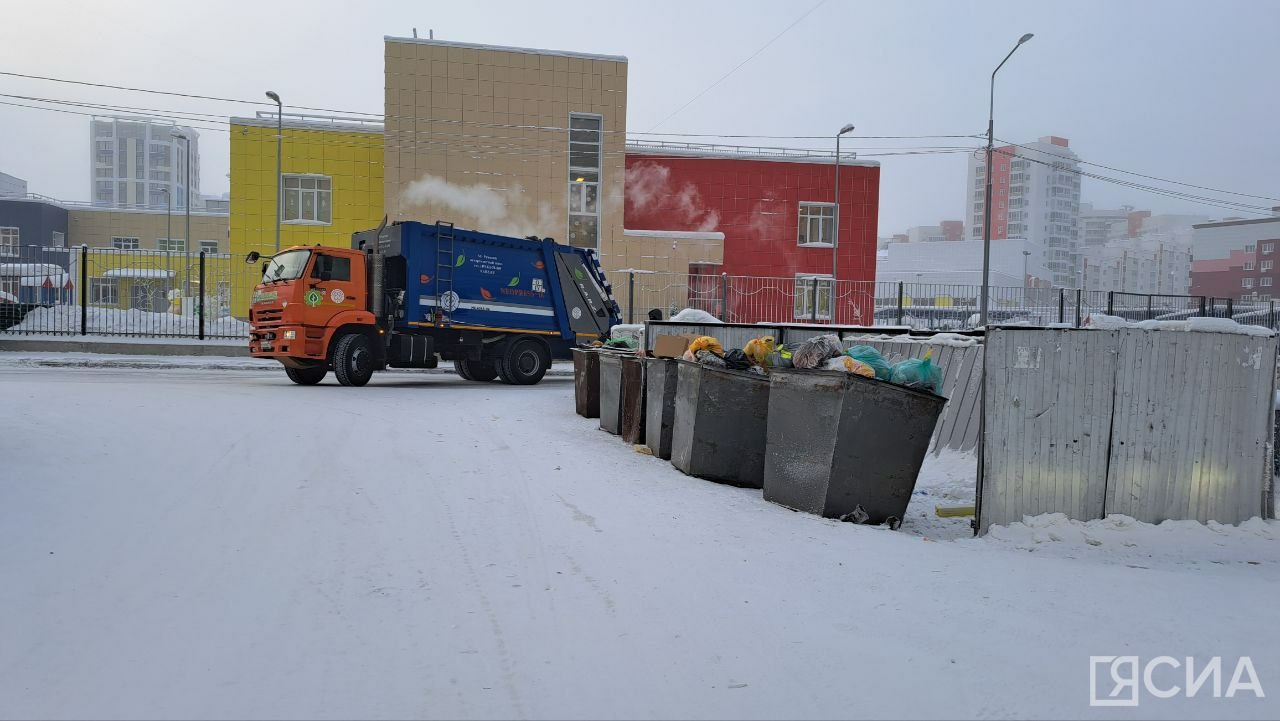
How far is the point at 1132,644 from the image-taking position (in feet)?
12.0

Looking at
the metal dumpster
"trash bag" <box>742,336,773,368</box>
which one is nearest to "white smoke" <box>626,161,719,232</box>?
the metal dumpster

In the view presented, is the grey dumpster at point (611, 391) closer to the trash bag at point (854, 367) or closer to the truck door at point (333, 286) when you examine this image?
the trash bag at point (854, 367)

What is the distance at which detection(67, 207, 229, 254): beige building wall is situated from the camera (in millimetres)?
59344

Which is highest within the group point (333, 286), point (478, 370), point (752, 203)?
point (752, 203)

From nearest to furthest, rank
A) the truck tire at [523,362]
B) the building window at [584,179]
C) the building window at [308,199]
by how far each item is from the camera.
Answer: the truck tire at [523,362]
the building window at [308,199]
the building window at [584,179]

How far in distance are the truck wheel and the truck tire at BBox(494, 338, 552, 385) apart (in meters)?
2.77

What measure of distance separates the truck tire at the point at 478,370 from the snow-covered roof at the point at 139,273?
1315 centimetres

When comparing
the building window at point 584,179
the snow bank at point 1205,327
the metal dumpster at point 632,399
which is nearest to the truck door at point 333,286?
the metal dumpster at point 632,399

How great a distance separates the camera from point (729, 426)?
23.1ft

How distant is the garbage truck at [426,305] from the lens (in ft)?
46.9

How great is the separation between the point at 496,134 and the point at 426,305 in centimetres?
1740

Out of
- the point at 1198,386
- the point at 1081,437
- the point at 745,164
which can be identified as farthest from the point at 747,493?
the point at 745,164

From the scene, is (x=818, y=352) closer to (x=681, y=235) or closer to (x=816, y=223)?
(x=681, y=235)

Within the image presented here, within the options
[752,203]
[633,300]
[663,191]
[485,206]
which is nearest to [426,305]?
[633,300]
